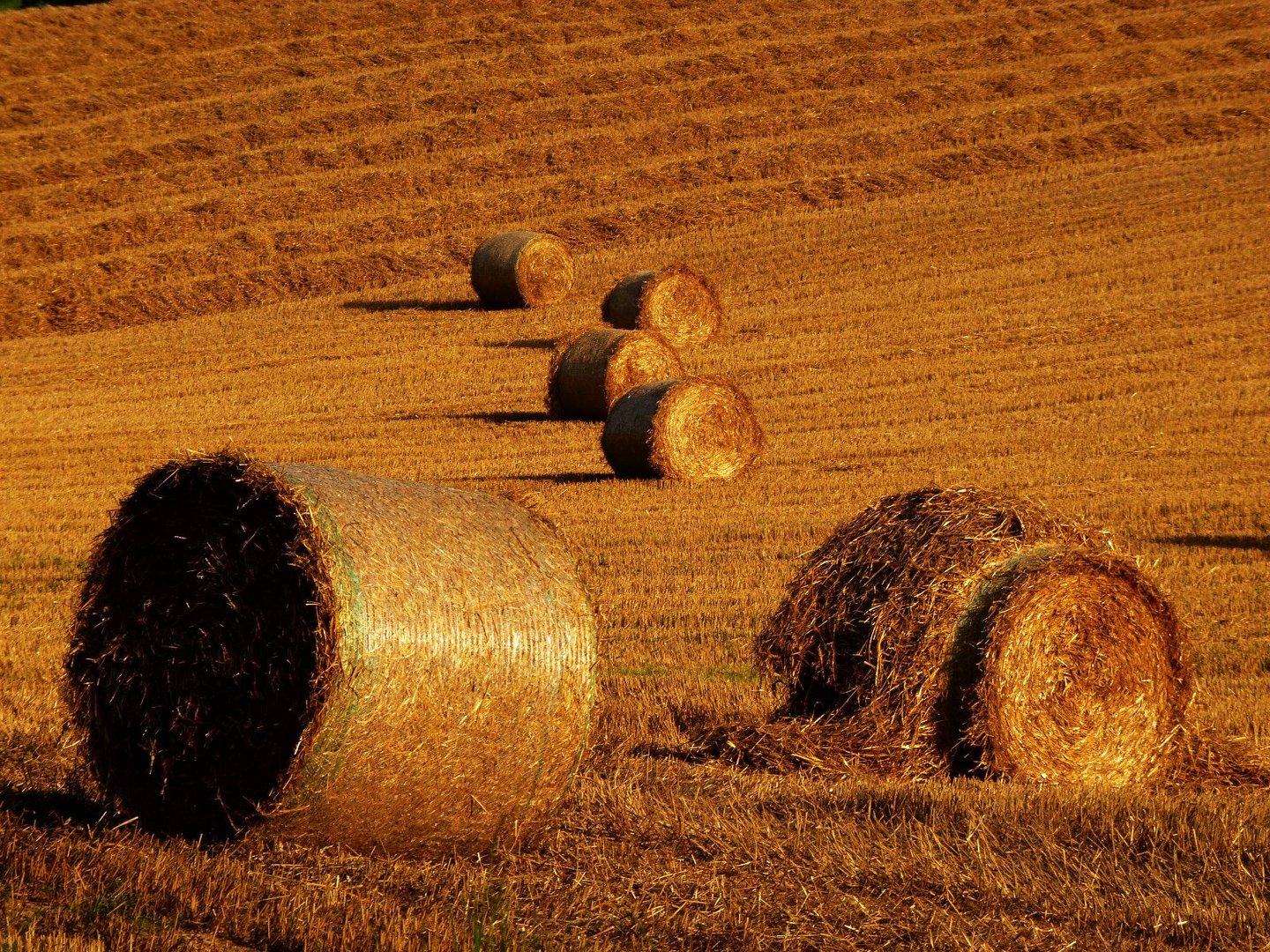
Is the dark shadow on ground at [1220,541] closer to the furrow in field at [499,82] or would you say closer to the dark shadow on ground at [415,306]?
the dark shadow on ground at [415,306]

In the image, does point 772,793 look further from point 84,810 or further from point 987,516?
point 84,810

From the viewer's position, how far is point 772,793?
5902 millimetres

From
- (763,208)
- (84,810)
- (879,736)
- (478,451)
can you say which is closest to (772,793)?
(879,736)

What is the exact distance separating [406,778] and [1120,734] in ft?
10.1

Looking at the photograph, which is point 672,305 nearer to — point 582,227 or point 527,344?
point 527,344

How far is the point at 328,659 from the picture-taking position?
16.0ft

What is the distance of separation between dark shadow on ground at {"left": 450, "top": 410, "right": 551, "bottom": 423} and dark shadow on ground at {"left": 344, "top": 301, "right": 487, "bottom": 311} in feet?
22.6

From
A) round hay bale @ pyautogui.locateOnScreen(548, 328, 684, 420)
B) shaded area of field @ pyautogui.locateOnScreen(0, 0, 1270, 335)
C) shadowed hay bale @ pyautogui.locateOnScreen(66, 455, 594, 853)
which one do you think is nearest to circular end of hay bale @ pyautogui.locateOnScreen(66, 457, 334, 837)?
shadowed hay bale @ pyautogui.locateOnScreen(66, 455, 594, 853)

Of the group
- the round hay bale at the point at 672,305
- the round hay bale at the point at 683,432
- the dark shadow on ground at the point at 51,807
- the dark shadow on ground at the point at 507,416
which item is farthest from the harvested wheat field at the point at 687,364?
the round hay bale at the point at 672,305

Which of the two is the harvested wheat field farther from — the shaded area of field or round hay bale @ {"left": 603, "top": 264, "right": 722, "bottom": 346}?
round hay bale @ {"left": 603, "top": 264, "right": 722, "bottom": 346}

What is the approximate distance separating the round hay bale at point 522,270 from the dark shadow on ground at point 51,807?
60.0 feet

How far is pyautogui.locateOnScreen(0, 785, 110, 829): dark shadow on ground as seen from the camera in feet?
17.9

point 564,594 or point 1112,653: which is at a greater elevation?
point 564,594

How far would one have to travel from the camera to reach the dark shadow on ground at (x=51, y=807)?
5457 mm
